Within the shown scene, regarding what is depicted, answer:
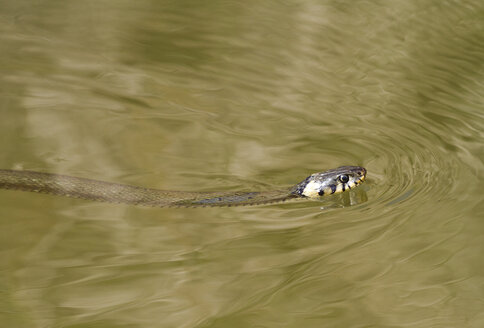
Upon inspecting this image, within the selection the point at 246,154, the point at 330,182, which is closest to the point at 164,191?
the point at 246,154

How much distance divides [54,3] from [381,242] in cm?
502

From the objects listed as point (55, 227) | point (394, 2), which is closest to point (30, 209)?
point (55, 227)

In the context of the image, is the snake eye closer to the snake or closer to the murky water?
the snake

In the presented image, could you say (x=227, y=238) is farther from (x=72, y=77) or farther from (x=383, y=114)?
(x=72, y=77)

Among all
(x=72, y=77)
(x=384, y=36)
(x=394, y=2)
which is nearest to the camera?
(x=72, y=77)

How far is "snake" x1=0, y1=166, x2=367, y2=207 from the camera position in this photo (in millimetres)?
4672

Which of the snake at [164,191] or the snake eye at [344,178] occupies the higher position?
the snake eye at [344,178]

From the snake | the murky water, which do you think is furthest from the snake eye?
the murky water

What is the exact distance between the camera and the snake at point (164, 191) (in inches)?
184

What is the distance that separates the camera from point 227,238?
4086 mm

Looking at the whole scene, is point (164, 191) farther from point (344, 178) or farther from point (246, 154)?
point (344, 178)

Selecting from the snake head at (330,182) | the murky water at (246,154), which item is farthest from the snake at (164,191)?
the murky water at (246,154)

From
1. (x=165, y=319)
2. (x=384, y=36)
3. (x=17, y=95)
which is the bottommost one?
(x=165, y=319)

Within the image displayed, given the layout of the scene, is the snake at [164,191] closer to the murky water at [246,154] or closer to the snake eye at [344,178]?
the snake eye at [344,178]
